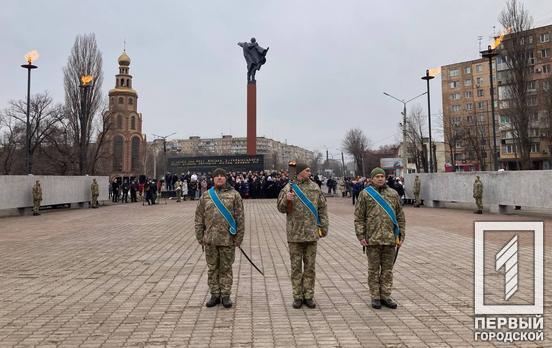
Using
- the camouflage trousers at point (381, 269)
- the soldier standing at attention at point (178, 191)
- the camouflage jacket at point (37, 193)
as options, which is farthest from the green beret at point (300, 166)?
the soldier standing at attention at point (178, 191)

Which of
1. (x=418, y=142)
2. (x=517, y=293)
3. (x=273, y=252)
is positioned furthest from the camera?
(x=418, y=142)

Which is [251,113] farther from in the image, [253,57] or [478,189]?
[478,189]

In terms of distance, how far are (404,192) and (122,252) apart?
1962 centimetres

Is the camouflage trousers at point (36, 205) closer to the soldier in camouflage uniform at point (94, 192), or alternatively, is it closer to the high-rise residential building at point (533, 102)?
the soldier in camouflage uniform at point (94, 192)

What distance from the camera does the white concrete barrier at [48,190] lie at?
19.4 meters

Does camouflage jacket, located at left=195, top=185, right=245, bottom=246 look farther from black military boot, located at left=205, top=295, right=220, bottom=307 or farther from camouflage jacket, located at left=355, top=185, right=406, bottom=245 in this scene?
camouflage jacket, located at left=355, top=185, right=406, bottom=245

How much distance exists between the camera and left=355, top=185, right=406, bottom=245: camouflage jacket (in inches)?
205

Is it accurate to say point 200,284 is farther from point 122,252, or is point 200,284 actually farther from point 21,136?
point 21,136

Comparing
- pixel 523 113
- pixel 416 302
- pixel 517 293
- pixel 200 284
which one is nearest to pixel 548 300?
pixel 517 293

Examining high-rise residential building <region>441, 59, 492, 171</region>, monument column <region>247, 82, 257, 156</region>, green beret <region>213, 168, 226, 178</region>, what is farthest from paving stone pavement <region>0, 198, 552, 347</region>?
high-rise residential building <region>441, 59, 492, 171</region>

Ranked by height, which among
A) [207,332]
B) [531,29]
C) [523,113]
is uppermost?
[531,29]

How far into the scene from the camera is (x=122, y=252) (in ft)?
31.8

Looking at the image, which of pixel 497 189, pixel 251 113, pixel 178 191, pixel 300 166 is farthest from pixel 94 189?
pixel 300 166

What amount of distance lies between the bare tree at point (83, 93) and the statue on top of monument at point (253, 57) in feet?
46.6
